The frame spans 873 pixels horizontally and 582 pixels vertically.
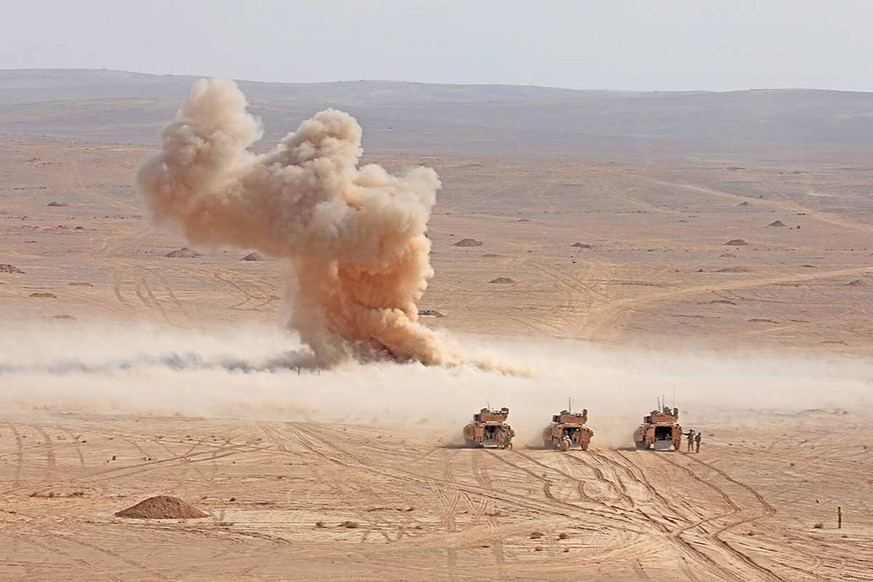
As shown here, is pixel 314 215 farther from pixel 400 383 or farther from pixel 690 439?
pixel 690 439

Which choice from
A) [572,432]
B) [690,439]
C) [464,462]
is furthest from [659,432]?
[464,462]

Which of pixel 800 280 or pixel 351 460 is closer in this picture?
pixel 351 460

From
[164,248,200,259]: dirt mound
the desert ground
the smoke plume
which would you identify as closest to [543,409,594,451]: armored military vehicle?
the desert ground

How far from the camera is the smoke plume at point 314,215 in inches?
1999

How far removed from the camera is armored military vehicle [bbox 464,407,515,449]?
41.5m

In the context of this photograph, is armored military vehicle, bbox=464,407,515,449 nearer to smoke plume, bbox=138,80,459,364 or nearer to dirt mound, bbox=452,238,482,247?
smoke plume, bbox=138,80,459,364

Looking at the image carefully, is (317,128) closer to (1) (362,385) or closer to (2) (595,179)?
(1) (362,385)

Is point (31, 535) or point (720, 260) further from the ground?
point (720, 260)

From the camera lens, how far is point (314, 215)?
1982 inches

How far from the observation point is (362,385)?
49531mm

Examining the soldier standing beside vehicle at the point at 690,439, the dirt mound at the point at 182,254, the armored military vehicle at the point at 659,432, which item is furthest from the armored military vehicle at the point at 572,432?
the dirt mound at the point at 182,254

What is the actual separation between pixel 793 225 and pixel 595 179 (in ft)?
126

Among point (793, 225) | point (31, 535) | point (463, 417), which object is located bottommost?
point (31, 535)

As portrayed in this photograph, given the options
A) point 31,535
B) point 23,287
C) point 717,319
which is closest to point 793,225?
point 717,319
